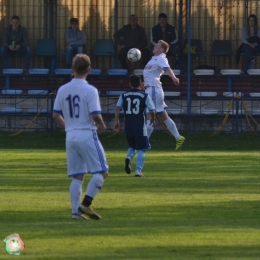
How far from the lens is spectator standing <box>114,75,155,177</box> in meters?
15.1

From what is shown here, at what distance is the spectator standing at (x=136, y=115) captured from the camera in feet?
49.5

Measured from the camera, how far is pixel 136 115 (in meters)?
15.2

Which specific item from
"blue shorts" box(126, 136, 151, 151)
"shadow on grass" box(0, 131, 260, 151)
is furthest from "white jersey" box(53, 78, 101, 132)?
"shadow on grass" box(0, 131, 260, 151)

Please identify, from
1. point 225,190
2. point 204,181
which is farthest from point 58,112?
point 204,181

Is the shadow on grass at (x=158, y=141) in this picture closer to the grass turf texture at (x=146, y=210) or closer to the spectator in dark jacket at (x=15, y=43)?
the grass turf texture at (x=146, y=210)

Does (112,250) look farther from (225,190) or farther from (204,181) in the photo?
(204,181)

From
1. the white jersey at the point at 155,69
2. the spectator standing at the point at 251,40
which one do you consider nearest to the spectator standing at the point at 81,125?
the white jersey at the point at 155,69

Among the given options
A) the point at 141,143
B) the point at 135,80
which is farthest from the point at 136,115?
the point at 135,80

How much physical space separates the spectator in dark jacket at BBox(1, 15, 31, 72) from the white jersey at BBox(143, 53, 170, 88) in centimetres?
890

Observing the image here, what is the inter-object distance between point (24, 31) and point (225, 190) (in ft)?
54.4

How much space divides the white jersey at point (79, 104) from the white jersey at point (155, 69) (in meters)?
10.1

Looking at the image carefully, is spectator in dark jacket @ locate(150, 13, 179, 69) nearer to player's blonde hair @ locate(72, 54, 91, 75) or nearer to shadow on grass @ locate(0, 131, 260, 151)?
shadow on grass @ locate(0, 131, 260, 151)

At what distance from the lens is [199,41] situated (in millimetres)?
29812

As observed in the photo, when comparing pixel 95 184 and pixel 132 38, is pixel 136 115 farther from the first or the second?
pixel 132 38
